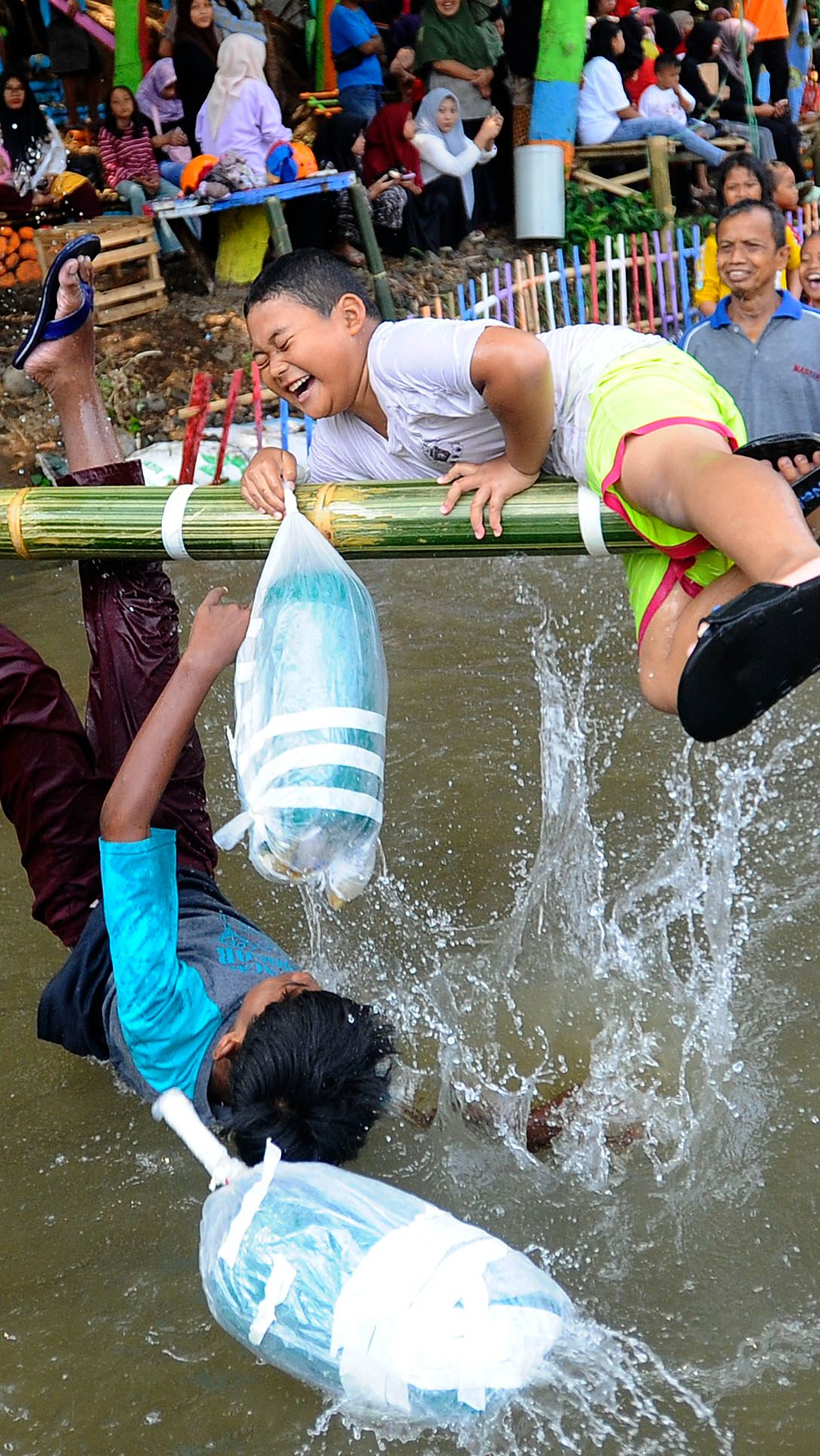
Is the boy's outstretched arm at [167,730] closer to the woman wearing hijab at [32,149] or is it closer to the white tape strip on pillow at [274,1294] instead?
the white tape strip on pillow at [274,1294]

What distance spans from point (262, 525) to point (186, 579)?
3.64 metres

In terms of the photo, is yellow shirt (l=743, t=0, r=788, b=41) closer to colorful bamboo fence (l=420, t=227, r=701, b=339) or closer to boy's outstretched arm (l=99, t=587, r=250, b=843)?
colorful bamboo fence (l=420, t=227, r=701, b=339)

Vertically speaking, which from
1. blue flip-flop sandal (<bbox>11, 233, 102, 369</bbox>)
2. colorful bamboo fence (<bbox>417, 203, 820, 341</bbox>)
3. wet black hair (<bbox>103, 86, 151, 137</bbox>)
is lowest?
colorful bamboo fence (<bbox>417, 203, 820, 341</bbox>)

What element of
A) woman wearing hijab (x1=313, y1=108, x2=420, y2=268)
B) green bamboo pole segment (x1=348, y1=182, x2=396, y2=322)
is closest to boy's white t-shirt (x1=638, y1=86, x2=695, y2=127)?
woman wearing hijab (x1=313, y1=108, x2=420, y2=268)

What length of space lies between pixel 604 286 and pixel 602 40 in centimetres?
224

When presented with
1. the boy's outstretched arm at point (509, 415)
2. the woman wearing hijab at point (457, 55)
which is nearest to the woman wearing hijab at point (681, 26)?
the woman wearing hijab at point (457, 55)

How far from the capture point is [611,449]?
2.50 meters

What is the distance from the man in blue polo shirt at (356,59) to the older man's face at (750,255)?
607cm

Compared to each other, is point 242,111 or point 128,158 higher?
point 242,111

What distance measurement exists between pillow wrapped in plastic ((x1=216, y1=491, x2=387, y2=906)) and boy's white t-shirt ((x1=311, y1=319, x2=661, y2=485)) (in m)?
0.42

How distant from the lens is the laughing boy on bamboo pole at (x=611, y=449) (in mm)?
2088

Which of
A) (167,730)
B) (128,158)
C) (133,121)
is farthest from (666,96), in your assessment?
(167,730)

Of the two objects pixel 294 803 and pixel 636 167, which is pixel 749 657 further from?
pixel 636 167

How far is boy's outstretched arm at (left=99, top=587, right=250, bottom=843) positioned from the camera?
8.46 ft
